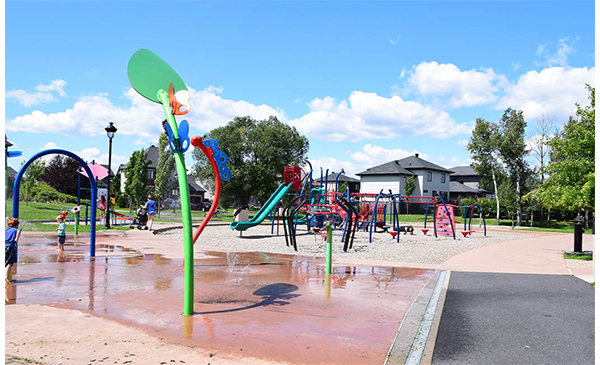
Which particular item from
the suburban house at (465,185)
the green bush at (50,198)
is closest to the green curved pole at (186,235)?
the green bush at (50,198)

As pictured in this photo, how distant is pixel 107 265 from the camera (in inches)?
428

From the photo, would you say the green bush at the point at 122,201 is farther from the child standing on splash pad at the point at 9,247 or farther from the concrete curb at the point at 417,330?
the concrete curb at the point at 417,330

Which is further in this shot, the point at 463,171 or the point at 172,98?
the point at 463,171

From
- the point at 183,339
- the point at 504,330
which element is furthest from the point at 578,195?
the point at 183,339

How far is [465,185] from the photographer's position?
3004 inches

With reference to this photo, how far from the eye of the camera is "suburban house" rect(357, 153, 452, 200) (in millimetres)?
64375

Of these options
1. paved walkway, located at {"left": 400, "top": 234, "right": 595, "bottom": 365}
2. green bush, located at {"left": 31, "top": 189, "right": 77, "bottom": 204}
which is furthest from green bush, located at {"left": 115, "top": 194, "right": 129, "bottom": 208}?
paved walkway, located at {"left": 400, "top": 234, "right": 595, "bottom": 365}

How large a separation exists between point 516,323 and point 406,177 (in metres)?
59.3

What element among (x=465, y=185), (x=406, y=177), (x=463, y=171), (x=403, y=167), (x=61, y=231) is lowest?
(x=61, y=231)

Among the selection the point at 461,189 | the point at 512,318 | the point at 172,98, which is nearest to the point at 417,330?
the point at 512,318

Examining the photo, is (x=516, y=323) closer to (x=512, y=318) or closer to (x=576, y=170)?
(x=512, y=318)

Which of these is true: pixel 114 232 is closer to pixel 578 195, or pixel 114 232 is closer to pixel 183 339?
pixel 183 339

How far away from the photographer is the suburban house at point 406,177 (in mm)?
64375

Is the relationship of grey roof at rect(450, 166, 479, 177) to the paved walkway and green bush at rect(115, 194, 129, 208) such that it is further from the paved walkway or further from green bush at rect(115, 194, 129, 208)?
the paved walkway
